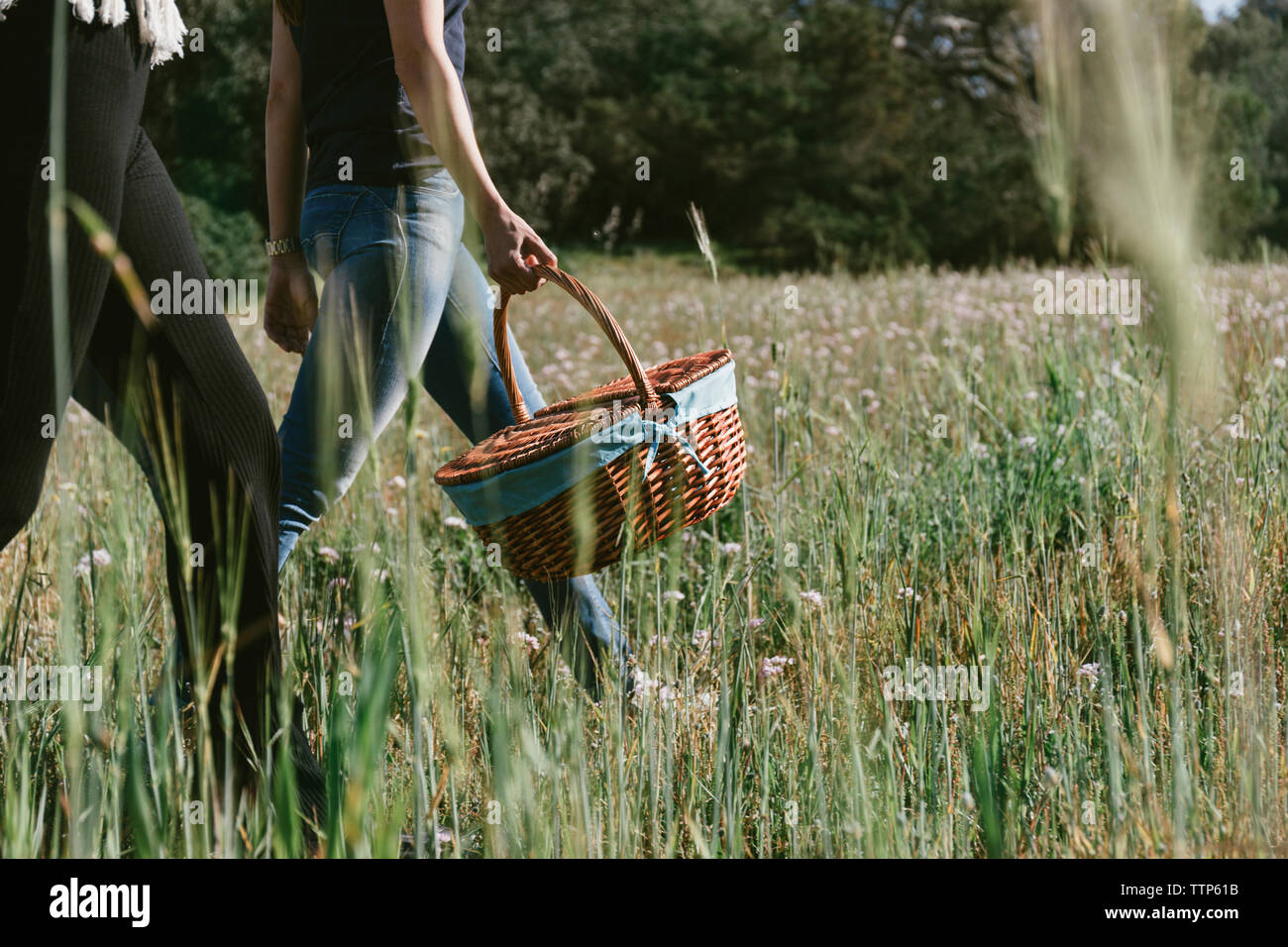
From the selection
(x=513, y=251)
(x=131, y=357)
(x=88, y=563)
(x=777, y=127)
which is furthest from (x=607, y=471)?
(x=777, y=127)

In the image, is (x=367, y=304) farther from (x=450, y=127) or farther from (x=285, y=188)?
(x=285, y=188)

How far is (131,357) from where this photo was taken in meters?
1.37

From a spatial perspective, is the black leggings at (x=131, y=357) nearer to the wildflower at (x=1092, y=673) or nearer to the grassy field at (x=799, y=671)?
the grassy field at (x=799, y=671)

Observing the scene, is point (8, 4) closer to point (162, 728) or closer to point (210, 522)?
point (210, 522)

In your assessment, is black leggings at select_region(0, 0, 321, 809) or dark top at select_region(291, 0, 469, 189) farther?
dark top at select_region(291, 0, 469, 189)

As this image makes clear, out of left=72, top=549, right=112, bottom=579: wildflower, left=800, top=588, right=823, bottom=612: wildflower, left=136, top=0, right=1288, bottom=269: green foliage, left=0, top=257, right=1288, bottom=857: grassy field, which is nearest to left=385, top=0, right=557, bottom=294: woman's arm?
left=0, top=257, right=1288, bottom=857: grassy field

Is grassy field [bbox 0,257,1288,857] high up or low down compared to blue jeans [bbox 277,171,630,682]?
down

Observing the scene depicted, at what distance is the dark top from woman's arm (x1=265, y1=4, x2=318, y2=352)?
0.12 metres

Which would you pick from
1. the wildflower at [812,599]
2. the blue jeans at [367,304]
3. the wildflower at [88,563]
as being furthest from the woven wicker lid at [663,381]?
the wildflower at [88,563]

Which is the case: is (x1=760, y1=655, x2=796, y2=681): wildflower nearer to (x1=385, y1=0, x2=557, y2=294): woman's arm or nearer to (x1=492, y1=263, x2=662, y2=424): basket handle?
(x1=492, y1=263, x2=662, y2=424): basket handle

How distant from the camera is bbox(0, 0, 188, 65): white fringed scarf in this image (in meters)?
1.24

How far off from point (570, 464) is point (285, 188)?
840mm

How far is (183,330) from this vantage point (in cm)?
136
